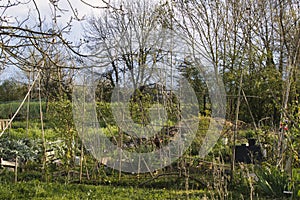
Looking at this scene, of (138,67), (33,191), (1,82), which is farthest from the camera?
(1,82)

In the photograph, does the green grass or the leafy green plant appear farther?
the green grass

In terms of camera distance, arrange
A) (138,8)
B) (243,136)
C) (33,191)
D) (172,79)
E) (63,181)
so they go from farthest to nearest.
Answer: (243,136)
(138,8)
(172,79)
(63,181)
(33,191)

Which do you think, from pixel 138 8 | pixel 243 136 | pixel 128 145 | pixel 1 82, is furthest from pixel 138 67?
pixel 1 82

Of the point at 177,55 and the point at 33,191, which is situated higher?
the point at 177,55

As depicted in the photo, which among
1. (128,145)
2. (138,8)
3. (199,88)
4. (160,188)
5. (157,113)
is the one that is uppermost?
(138,8)

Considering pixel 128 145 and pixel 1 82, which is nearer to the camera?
pixel 128 145

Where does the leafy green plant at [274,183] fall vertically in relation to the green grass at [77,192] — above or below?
above

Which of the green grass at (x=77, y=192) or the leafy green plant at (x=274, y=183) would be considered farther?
the green grass at (x=77, y=192)

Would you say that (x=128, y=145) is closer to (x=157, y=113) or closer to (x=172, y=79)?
(x=157, y=113)

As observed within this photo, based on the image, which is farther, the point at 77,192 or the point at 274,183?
the point at 77,192

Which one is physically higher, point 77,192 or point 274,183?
point 274,183

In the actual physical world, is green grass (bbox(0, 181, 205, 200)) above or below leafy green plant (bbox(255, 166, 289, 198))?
below

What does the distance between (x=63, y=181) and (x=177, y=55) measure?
2580mm

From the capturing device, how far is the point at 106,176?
521cm
